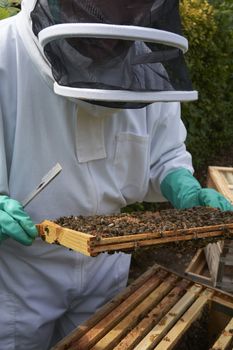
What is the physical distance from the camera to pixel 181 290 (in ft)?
7.42

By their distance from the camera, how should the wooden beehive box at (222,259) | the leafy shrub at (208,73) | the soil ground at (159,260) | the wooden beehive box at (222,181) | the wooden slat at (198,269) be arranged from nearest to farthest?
1. the wooden beehive box at (222,259)
2. the wooden beehive box at (222,181)
3. the wooden slat at (198,269)
4. the soil ground at (159,260)
5. the leafy shrub at (208,73)

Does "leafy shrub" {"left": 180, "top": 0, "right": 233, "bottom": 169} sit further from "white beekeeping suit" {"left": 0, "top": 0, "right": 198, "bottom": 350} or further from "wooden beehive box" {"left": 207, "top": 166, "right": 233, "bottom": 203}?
"white beekeeping suit" {"left": 0, "top": 0, "right": 198, "bottom": 350}

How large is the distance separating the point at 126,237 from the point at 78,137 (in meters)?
0.56

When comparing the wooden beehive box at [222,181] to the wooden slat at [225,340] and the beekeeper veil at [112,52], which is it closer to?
the wooden slat at [225,340]

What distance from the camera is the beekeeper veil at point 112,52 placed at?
1.63m

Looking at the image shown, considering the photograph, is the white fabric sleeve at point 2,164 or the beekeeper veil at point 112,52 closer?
the beekeeper veil at point 112,52

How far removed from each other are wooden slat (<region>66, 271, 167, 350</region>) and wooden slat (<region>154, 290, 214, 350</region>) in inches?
7.7

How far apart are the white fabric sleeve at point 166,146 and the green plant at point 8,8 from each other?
3.53 feet

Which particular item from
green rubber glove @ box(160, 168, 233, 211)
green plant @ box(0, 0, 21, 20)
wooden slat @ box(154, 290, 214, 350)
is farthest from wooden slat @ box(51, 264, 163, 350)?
green plant @ box(0, 0, 21, 20)

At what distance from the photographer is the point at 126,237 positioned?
165 centimetres

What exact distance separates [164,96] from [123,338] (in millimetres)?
910

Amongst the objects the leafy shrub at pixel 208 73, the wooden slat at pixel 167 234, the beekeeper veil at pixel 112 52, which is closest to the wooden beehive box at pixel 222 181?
the wooden slat at pixel 167 234

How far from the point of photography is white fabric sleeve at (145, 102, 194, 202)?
238 cm

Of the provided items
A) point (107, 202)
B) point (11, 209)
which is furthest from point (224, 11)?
point (11, 209)
